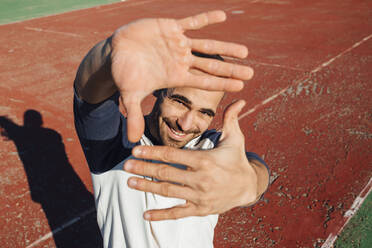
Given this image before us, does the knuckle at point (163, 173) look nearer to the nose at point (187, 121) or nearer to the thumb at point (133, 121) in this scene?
the thumb at point (133, 121)

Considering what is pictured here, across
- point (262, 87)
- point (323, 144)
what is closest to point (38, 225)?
point (323, 144)

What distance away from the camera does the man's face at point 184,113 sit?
7.15 ft

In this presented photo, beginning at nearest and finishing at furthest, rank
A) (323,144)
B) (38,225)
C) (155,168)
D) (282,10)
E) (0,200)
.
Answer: (155,168)
(38,225)
(0,200)
(323,144)
(282,10)

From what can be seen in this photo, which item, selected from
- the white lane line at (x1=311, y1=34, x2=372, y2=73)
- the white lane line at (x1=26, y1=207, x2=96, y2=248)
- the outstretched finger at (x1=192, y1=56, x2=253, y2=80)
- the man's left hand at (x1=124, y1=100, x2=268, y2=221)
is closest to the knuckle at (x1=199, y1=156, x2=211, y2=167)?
the man's left hand at (x1=124, y1=100, x2=268, y2=221)

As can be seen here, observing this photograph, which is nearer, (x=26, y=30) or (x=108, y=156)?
(x=108, y=156)

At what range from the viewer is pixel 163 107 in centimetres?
225

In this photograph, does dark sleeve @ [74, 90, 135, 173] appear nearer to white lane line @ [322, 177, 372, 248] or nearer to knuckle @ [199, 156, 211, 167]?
knuckle @ [199, 156, 211, 167]

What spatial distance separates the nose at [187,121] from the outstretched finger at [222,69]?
0.62m

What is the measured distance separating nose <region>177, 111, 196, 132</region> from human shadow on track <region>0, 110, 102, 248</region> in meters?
1.94

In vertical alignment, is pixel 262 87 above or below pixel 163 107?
below

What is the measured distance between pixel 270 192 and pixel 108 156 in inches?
108

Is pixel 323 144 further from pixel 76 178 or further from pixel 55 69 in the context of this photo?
pixel 55 69

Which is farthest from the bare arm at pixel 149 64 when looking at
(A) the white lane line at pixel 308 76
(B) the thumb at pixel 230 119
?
(A) the white lane line at pixel 308 76

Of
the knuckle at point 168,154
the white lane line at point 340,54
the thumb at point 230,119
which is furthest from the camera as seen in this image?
the white lane line at point 340,54
